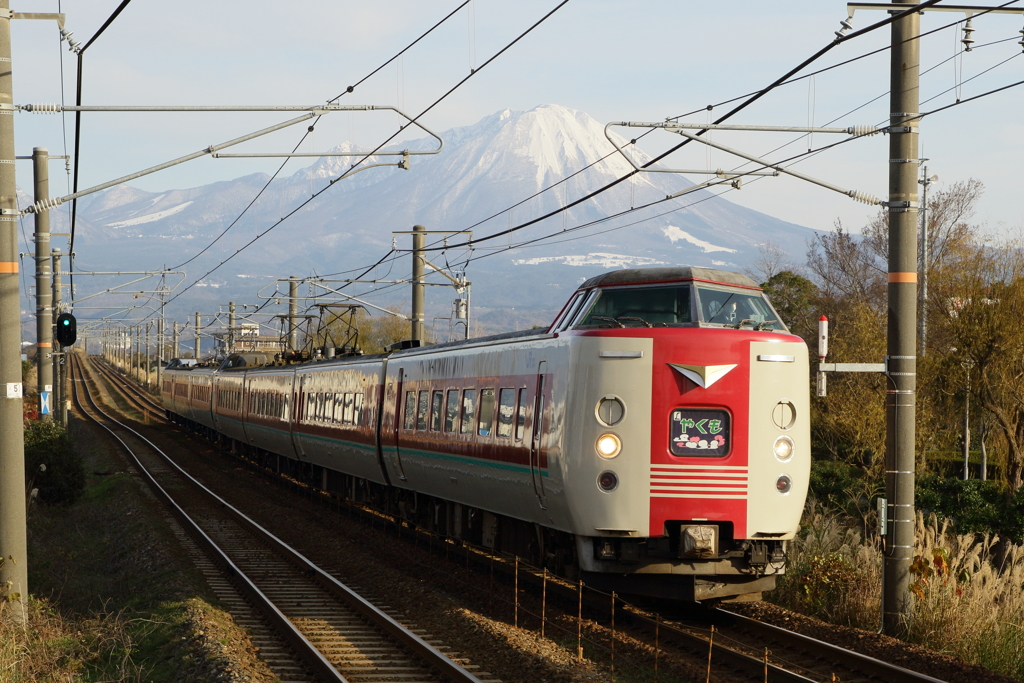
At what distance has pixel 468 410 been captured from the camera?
14.9 metres

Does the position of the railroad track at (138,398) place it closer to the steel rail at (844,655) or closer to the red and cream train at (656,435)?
the red and cream train at (656,435)

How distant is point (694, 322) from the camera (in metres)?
11.6

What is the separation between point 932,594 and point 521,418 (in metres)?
4.68

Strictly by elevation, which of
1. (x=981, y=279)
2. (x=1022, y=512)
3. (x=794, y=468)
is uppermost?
(x=981, y=279)

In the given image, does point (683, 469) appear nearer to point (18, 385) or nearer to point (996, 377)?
point (18, 385)

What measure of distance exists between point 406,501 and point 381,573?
386 cm

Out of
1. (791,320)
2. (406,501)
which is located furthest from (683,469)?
(791,320)

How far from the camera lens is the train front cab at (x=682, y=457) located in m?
11.0

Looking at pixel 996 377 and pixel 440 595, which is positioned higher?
pixel 996 377

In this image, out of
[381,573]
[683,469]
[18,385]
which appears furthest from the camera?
[381,573]

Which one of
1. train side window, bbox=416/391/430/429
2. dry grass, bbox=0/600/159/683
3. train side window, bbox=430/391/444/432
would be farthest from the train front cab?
train side window, bbox=416/391/430/429

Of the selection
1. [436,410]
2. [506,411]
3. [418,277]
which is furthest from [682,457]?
[418,277]

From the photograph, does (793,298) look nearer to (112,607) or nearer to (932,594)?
(932,594)

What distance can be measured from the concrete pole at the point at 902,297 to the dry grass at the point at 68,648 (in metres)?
7.67
